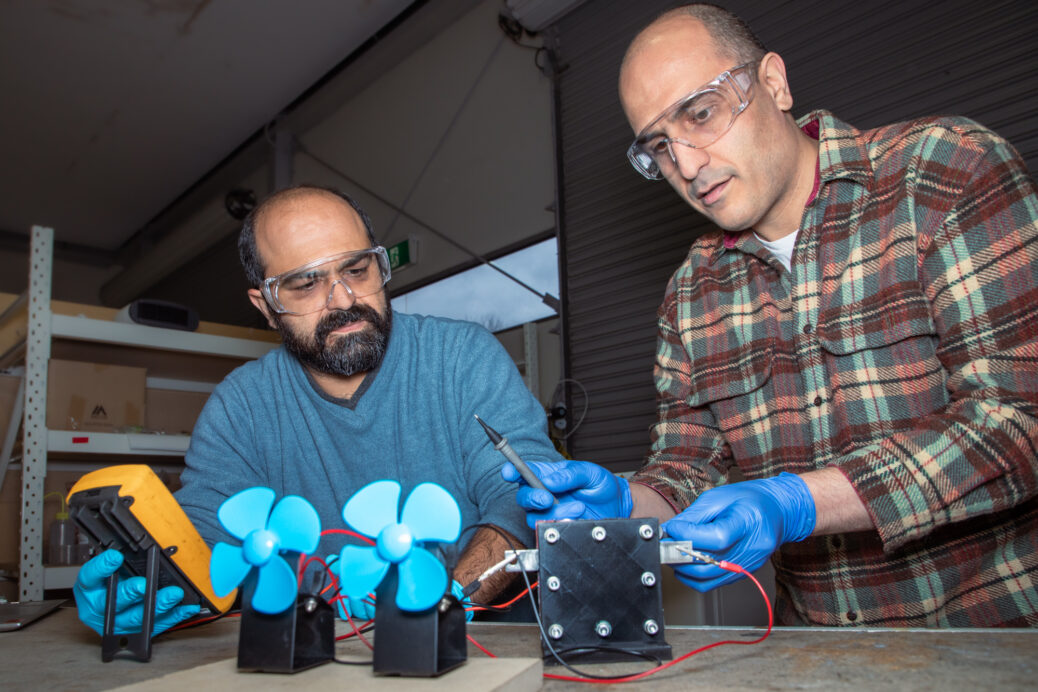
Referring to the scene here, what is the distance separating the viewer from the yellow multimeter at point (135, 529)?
973 mm

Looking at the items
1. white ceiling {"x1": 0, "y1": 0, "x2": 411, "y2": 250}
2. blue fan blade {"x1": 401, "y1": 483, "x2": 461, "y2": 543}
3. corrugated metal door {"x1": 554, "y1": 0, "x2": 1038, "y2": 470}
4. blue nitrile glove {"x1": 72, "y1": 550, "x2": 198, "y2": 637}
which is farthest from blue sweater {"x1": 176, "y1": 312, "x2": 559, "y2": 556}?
white ceiling {"x1": 0, "y1": 0, "x2": 411, "y2": 250}

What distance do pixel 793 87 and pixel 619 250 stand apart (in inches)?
39.2

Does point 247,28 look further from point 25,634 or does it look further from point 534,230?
point 25,634

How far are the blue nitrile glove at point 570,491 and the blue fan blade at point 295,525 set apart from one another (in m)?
0.31

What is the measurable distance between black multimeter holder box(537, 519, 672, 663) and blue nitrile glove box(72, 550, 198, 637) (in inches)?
23.2

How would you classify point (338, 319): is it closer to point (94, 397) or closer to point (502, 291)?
point (94, 397)

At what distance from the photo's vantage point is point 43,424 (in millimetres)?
2496

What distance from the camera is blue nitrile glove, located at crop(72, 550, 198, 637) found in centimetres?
103

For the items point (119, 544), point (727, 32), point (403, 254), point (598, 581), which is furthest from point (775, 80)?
point (403, 254)

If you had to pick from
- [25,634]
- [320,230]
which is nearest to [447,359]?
[320,230]

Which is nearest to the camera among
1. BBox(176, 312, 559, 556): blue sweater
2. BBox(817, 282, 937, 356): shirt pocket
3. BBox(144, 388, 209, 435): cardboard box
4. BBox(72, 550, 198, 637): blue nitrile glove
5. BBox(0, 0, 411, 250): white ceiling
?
BBox(72, 550, 198, 637): blue nitrile glove

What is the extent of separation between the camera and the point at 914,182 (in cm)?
126

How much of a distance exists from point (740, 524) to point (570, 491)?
0.30 m

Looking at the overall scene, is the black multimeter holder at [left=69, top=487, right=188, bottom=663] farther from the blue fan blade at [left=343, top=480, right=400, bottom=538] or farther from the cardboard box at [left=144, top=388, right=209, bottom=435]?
the cardboard box at [left=144, top=388, right=209, bottom=435]
